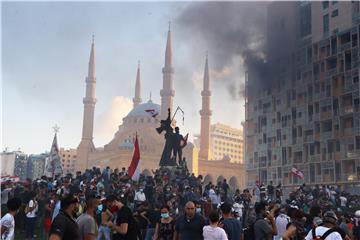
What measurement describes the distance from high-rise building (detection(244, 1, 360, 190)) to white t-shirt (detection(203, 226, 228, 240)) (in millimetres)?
38227

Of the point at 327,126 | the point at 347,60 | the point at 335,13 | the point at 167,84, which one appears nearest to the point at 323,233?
the point at 347,60

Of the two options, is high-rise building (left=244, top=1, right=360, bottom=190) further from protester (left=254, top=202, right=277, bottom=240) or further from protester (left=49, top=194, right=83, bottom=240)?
protester (left=49, top=194, right=83, bottom=240)

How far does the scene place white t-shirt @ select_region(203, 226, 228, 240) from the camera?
7.52 metres

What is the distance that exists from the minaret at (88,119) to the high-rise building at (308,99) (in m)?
35.0

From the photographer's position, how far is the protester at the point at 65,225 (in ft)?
18.4

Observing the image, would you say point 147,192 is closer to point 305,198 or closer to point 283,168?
point 305,198

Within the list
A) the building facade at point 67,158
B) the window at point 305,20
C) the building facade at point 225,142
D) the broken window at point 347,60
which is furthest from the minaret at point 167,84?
the building facade at point 225,142

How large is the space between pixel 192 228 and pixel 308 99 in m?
44.6

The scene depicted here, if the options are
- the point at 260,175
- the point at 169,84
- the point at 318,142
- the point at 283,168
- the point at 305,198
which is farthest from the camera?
the point at 169,84

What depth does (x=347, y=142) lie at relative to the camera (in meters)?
44.9

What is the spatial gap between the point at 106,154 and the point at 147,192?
6958 cm

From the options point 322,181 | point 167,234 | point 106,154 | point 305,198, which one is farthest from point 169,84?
point 167,234

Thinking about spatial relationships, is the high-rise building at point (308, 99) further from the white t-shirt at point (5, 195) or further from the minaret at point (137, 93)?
the minaret at point (137, 93)

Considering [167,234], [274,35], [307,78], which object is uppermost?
[274,35]
